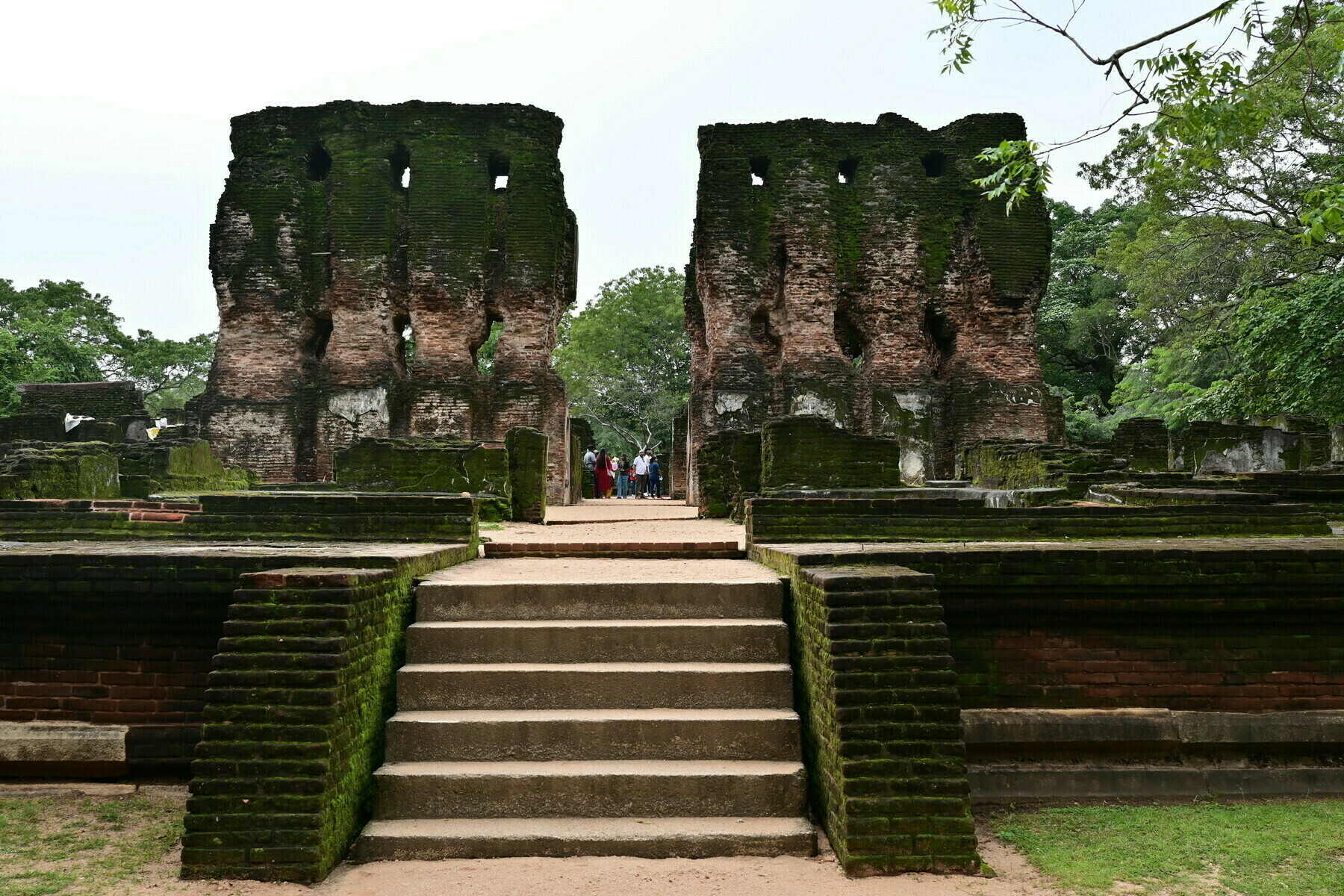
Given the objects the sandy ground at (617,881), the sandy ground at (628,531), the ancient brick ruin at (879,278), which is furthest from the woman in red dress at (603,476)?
the sandy ground at (617,881)

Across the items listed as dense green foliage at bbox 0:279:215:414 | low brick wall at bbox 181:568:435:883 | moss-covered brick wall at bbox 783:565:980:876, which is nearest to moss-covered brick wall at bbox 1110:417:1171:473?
moss-covered brick wall at bbox 783:565:980:876

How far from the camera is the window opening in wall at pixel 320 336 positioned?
19.2 m

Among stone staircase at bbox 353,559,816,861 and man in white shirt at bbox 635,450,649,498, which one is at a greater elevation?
man in white shirt at bbox 635,450,649,498

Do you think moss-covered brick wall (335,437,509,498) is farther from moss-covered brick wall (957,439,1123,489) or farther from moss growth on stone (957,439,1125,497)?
moss-covered brick wall (957,439,1123,489)

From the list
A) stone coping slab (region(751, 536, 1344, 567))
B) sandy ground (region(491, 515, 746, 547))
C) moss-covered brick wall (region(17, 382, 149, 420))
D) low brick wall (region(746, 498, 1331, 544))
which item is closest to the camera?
stone coping slab (region(751, 536, 1344, 567))

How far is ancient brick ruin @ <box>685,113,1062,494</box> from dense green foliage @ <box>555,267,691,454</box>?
14.2m

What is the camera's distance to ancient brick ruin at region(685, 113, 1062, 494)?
1903 cm

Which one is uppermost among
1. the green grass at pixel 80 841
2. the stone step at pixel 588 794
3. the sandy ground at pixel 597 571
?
the sandy ground at pixel 597 571

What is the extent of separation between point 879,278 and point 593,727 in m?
17.5

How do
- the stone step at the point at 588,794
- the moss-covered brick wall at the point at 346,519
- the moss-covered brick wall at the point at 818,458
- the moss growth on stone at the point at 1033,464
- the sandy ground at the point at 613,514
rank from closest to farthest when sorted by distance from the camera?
the stone step at the point at 588,794 → the moss-covered brick wall at the point at 346,519 → the moss-covered brick wall at the point at 818,458 → the moss growth on stone at the point at 1033,464 → the sandy ground at the point at 613,514

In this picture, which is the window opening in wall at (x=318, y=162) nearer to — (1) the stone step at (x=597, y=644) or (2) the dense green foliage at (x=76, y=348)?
(2) the dense green foliage at (x=76, y=348)

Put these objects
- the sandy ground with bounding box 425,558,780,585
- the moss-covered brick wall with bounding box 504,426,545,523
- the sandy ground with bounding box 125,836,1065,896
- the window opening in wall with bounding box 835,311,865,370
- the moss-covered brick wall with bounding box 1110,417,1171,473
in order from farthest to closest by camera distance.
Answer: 1. the window opening in wall with bounding box 835,311,865,370
2. the moss-covered brick wall with bounding box 1110,417,1171,473
3. the moss-covered brick wall with bounding box 504,426,545,523
4. the sandy ground with bounding box 425,558,780,585
5. the sandy ground with bounding box 125,836,1065,896

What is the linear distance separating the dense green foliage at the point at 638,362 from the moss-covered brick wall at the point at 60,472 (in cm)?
2294

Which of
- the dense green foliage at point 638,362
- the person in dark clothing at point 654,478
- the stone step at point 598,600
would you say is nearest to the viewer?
the stone step at point 598,600
